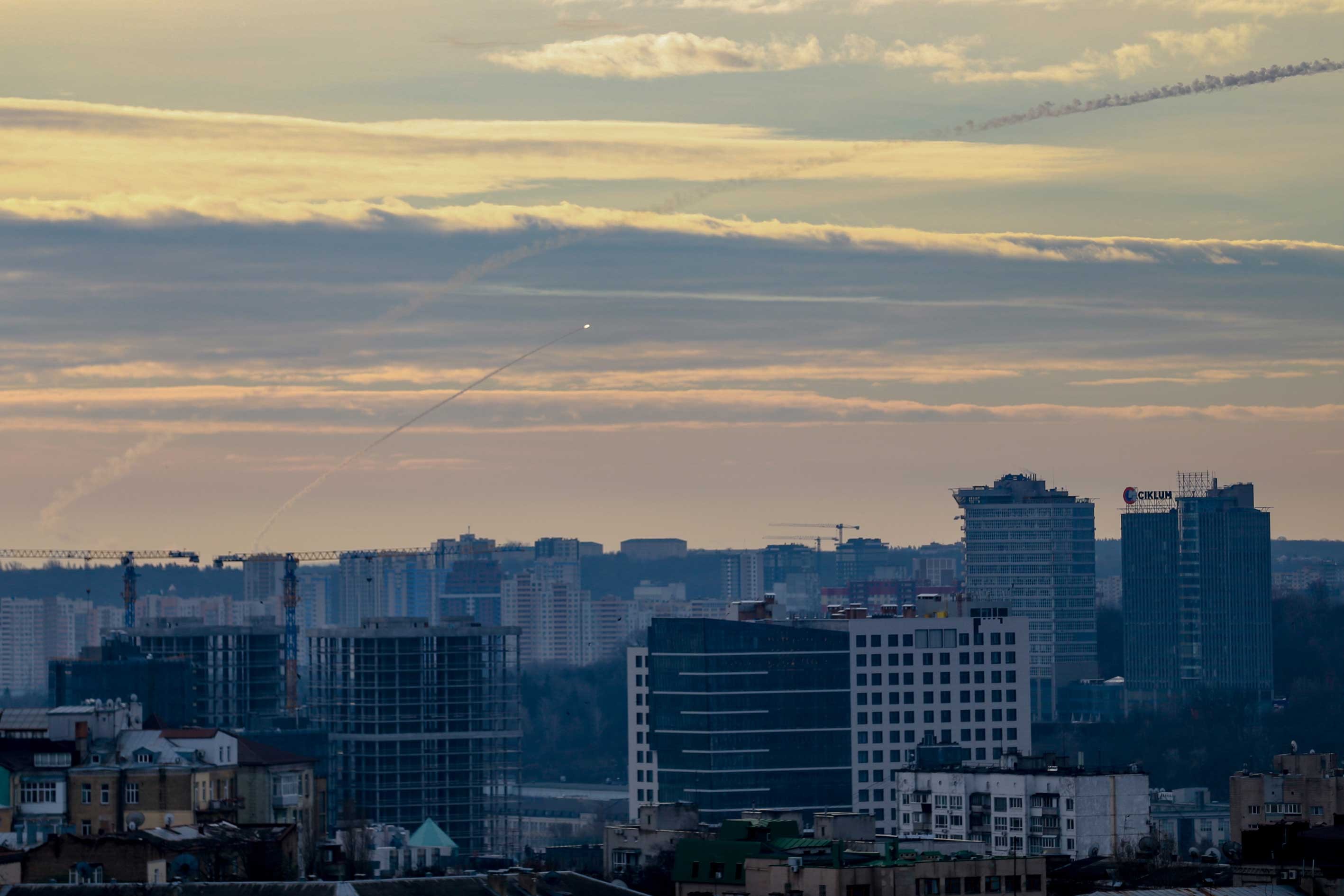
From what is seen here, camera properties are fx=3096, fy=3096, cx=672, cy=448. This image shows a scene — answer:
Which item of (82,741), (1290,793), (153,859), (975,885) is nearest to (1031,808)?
(1290,793)

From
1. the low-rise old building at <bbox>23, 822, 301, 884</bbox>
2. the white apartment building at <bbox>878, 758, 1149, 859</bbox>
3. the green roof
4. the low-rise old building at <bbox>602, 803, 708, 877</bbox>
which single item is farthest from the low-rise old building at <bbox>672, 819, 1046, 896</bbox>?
the green roof

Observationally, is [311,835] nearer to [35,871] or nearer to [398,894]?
[35,871]

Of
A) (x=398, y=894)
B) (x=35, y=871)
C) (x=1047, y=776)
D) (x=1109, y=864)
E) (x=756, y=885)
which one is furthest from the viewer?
(x=1047, y=776)

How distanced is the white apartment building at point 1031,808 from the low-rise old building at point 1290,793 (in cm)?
502

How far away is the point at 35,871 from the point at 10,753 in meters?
32.0

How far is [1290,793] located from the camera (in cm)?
15962

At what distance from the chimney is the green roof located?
49271 mm

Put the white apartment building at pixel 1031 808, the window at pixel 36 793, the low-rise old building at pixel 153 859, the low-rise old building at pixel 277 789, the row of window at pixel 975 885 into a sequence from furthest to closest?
the white apartment building at pixel 1031 808 → the low-rise old building at pixel 277 789 → the window at pixel 36 793 → the row of window at pixel 975 885 → the low-rise old building at pixel 153 859

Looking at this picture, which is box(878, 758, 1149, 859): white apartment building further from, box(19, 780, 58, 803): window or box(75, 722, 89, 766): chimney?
box(19, 780, 58, 803): window

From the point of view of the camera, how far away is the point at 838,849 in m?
111

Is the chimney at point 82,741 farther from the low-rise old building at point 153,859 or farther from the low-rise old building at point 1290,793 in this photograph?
the low-rise old building at point 1290,793

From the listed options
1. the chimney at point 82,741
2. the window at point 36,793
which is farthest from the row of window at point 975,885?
the chimney at point 82,741

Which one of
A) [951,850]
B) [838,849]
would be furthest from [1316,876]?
[951,850]

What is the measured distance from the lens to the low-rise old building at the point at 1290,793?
514 feet
